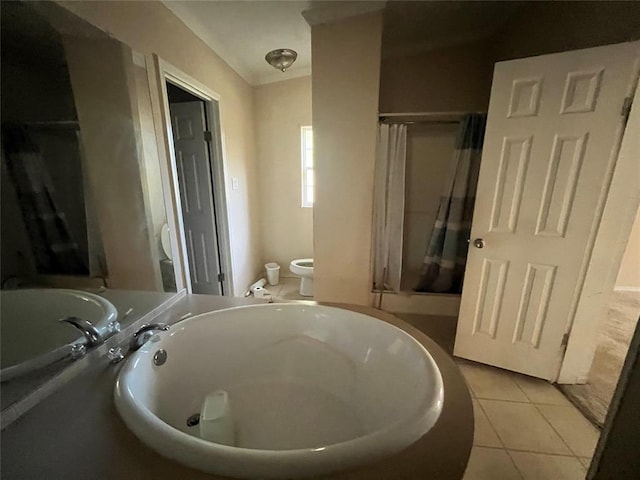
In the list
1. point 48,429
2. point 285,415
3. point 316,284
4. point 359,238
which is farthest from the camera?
point 316,284

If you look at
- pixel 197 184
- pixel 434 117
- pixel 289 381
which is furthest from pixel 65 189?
pixel 434 117

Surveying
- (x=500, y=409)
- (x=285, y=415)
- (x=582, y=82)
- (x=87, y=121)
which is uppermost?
(x=582, y=82)

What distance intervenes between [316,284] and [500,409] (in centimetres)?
143

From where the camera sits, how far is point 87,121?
1.07 m

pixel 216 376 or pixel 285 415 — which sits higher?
pixel 216 376

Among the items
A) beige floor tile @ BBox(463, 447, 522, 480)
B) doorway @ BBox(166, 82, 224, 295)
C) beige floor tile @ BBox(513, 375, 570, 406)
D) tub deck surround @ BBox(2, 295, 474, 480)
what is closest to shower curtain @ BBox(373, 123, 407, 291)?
beige floor tile @ BBox(513, 375, 570, 406)

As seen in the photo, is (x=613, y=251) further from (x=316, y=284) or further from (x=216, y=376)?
(x=216, y=376)

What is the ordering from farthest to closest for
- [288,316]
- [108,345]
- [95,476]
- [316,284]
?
1. [316,284]
2. [288,316]
3. [108,345]
4. [95,476]

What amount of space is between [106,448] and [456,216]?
2385 millimetres

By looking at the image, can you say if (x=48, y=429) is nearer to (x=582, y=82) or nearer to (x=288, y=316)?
(x=288, y=316)

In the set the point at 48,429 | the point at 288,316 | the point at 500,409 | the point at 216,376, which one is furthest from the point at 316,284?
the point at 48,429

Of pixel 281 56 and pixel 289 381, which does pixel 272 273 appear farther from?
pixel 281 56

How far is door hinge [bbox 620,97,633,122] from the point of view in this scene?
131 centimetres

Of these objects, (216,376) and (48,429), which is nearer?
(48,429)
